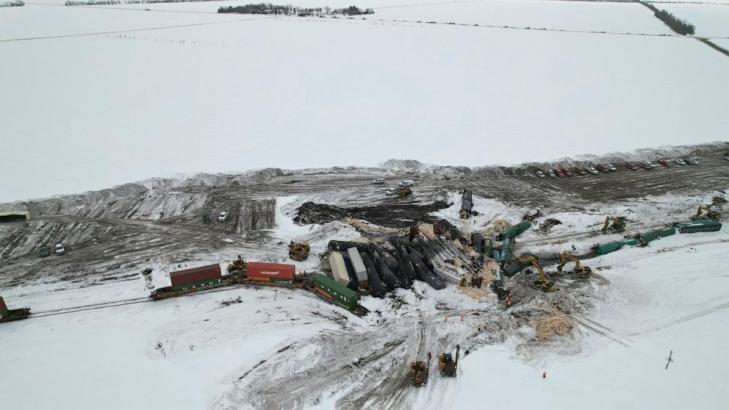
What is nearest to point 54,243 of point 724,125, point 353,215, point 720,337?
point 353,215

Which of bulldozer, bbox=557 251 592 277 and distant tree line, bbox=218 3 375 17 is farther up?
distant tree line, bbox=218 3 375 17

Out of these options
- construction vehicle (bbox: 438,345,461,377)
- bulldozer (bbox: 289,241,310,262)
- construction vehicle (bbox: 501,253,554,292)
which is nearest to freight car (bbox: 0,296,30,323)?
bulldozer (bbox: 289,241,310,262)

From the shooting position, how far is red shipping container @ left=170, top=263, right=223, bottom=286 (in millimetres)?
23438

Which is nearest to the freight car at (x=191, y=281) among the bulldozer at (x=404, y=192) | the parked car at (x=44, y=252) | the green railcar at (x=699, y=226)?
the parked car at (x=44, y=252)

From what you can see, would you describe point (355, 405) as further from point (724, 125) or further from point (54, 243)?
point (724, 125)

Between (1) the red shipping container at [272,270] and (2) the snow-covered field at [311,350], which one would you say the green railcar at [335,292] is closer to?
(2) the snow-covered field at [311,350]

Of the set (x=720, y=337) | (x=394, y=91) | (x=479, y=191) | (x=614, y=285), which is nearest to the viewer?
(x=720, y=337)

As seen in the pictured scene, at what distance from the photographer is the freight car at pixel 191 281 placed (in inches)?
926

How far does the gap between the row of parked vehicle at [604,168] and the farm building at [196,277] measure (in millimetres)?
28524

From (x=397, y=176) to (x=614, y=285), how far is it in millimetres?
18829

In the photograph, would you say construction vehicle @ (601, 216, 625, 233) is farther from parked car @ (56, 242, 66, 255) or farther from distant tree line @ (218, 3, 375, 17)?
distant tree line @ (218, 3, 375, 17)

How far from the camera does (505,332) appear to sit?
22.0m

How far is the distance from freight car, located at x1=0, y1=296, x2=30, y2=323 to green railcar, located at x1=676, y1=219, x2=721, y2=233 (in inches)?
1578

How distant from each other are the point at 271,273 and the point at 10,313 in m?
12.9
